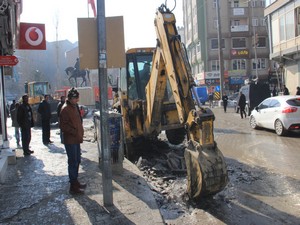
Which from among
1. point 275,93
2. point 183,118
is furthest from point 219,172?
point 275,93

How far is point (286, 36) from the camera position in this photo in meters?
30.1

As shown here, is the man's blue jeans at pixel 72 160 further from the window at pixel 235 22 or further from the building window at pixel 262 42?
the building window at pixel 262 42

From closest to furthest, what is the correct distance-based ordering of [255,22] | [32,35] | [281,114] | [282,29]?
[32,35] < [281,114] < [282,29] < [255,22]

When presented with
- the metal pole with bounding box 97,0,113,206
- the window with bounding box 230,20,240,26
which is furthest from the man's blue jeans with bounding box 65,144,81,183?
the window with bounding box 230,20,240,26

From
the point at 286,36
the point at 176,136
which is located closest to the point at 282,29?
the point at 286,36

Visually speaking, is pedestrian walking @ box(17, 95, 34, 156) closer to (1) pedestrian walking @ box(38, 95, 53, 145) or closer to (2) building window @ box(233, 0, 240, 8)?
(1) pedestrian walking @ box(38, 95, 53, 145)

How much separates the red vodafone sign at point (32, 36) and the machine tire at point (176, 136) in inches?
195

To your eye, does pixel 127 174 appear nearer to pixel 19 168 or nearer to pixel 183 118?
pixel 183 118

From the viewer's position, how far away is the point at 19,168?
30.5ft

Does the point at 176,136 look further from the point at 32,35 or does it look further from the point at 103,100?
the point at 103,100

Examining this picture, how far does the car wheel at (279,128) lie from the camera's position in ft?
46.8

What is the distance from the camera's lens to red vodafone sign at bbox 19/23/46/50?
959 cm

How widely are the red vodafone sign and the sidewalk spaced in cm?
295

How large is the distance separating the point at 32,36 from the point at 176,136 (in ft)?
17.7
